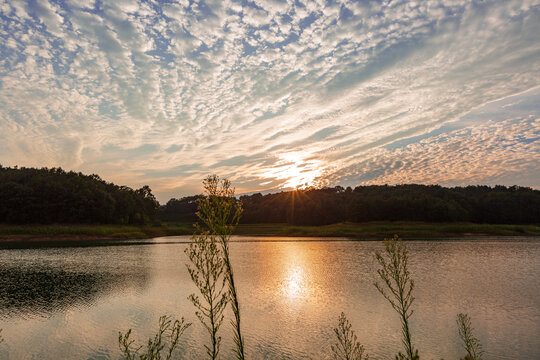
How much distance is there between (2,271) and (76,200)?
74263 millimetres

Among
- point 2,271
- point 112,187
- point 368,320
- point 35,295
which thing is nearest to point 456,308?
point 368,320

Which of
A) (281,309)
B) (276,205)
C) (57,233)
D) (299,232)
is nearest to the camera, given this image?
(281,309)

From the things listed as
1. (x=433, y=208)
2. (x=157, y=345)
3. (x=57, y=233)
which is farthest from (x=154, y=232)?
(x=157, y=345)

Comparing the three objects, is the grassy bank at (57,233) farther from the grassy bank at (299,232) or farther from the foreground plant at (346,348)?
Answer: the foreground plant at (346,348)

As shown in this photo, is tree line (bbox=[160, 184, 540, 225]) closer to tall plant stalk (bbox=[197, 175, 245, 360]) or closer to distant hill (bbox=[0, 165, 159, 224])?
distant hill (bbox=[0, 165, 159, 224])

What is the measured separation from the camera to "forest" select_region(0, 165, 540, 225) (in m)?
90.2

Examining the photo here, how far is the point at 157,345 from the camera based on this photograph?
17.6ft

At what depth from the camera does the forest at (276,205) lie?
296ft

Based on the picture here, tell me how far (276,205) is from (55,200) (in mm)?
105540

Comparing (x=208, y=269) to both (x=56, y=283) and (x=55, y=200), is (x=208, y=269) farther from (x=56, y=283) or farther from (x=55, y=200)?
(x=55, y=200)

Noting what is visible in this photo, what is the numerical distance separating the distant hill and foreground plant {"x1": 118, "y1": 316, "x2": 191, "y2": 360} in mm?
93854

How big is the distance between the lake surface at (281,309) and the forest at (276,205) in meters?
46.1

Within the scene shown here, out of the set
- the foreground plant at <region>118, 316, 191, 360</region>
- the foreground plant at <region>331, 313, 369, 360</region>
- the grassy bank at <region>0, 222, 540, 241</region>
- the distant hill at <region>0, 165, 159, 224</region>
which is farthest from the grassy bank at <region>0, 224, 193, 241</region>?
the foreground plant at <region>331, 313, 369, 360</region>

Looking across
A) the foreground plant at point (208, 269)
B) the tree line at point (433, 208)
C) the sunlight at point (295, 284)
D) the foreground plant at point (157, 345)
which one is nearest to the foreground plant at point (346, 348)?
the foreground plant at point (208, 269)
